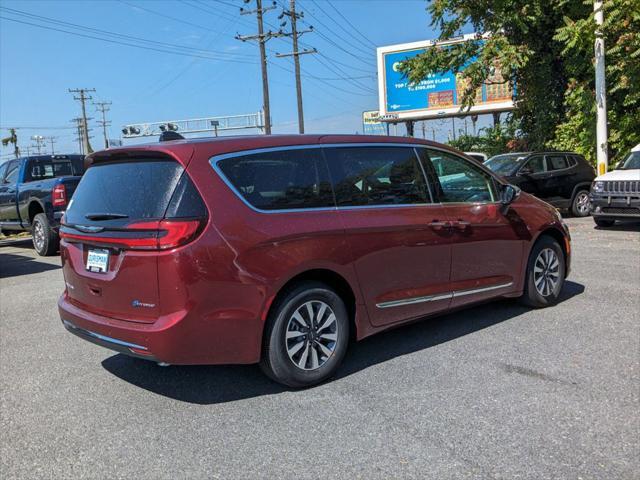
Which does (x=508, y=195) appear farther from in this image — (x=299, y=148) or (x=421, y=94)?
(x=421, y=94)

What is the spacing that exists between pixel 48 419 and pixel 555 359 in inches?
145

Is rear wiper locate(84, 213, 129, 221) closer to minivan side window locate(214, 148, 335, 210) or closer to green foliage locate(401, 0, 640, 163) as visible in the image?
minivan side window locate(214, 148, 335, 210)

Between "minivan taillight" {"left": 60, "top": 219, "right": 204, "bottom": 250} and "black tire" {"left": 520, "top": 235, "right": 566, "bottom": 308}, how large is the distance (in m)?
3.64

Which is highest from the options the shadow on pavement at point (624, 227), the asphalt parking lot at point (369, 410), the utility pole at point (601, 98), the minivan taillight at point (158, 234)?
the utility pole at point (601, 98)

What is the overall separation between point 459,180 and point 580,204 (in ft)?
36.2

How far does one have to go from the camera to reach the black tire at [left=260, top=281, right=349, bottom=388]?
3.88 metres

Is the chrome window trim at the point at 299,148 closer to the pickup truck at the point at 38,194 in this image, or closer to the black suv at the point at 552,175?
the pickup truck at the point at 38,194

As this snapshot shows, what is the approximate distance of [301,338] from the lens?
4.02m

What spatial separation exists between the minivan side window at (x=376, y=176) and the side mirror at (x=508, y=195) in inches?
39.6

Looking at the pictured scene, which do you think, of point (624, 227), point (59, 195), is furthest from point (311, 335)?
point (624, 227)

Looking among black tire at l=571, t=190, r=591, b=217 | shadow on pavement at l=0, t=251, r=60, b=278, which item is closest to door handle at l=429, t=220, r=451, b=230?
shadow on pavement at l=0, t=251, r=60, b=278

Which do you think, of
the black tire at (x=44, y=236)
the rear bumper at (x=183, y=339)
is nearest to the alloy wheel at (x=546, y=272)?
the rear bumper at (x=183, y=339)

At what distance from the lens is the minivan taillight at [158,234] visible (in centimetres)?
352

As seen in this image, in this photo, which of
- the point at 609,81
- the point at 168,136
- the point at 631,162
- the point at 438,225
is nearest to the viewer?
the point at 168,136
